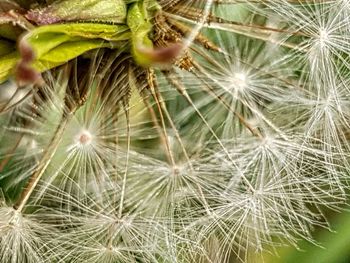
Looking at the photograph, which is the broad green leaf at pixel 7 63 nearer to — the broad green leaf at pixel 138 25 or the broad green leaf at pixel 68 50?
the broad green leaf at pixel 68 50

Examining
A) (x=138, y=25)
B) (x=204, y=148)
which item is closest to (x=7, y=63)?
(x=138, y=25)

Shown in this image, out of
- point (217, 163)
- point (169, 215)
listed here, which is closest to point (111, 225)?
point (169, 215)

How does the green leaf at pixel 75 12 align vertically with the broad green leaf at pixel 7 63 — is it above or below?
above

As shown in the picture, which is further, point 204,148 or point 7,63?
point 204,148

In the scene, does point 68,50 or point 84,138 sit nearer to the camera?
point 68,50

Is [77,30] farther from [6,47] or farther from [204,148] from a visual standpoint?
[204,148]

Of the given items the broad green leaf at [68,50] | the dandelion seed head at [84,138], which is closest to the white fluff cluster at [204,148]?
the dandelion seed head at [84,138]

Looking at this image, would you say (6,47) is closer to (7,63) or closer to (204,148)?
(7,63)

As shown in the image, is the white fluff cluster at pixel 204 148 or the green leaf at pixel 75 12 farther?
the white fluff cluster at pixel 204 148

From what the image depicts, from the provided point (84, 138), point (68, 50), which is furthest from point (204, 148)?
point (68, 50)

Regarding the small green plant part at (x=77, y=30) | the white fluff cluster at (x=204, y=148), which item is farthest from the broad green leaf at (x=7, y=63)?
the white fluff cluster at (x=204, y=148)

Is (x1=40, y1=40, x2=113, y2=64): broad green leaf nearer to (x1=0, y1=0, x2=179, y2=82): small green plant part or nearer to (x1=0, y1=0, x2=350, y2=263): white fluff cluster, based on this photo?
(x1=0, y1=0, x2=179, y2=82): small green plant part

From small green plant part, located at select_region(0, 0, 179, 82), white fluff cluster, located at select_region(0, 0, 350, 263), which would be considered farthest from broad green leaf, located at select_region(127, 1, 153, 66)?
white fluff cluster, located at select_region(0, 0, 350, 263)
